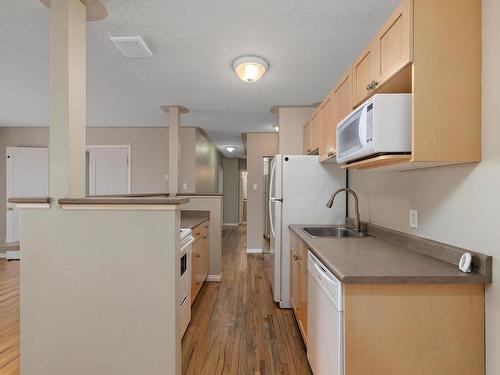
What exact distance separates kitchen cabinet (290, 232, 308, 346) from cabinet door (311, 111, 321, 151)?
101 centimetres

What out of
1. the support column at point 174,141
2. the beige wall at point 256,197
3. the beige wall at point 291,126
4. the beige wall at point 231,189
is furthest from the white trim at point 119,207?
the beige wall at point 231,189

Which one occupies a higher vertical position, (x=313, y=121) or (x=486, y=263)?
(x=313, y=121)

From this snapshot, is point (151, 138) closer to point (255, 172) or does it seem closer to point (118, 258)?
point (255, 172)

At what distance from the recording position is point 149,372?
1631 millimetres

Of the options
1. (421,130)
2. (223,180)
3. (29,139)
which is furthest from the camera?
(223,180)

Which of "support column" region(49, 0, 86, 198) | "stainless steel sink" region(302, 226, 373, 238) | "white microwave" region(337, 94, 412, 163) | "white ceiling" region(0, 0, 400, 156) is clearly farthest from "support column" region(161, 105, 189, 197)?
"white microwave" region(337, 94, 412, 163)

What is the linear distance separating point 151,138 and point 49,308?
13.9ft

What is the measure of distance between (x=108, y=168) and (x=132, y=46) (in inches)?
145

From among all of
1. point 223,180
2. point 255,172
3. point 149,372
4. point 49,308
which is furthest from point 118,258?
point 223,180

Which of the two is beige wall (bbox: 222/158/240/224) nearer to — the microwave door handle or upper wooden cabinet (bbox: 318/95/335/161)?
upper wooden cabinet (bbox: 318/95/335/161)

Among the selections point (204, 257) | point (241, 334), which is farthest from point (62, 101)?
point (204, 257)

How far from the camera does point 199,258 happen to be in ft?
10.9

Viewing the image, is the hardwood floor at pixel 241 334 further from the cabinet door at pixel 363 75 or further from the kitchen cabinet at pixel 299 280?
A: the cabinet door at pixel 363 75

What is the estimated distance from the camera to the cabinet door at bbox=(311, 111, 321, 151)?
3.05m
